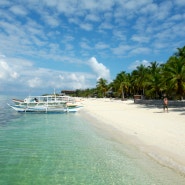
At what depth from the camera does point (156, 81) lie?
47.0 meters

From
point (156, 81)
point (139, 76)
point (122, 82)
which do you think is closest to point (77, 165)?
point (156, 81)

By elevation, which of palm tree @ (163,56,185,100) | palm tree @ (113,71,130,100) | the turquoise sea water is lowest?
the turquoise sea water

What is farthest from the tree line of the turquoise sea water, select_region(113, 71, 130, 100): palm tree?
the turquoise sea water

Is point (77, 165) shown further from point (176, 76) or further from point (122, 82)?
point (122, 82)

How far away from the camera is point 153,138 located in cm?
1416

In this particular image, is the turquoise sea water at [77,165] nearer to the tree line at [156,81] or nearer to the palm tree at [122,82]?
the tree line at [156,81]

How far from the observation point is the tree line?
111 feet

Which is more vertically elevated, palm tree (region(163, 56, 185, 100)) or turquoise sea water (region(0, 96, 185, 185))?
palm tree (region(163, 56, 185, 100))

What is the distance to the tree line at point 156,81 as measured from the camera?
111 feet

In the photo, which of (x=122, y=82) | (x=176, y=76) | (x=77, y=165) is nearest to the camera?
(x=77, y=165)

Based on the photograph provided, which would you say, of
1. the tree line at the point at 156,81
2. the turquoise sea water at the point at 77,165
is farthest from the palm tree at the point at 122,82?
the turquoise sea water at the point at 77,165

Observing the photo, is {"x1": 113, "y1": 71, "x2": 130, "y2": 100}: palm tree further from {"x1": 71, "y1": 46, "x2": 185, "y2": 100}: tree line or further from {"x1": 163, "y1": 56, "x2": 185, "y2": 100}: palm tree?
{"x1": 163, "y1": 56, "x2": 185, "y2": 100}: palm tree

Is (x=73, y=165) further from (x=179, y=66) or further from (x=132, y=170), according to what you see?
(x=179, y=66)

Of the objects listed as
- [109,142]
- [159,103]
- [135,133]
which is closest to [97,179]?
[109,142]
